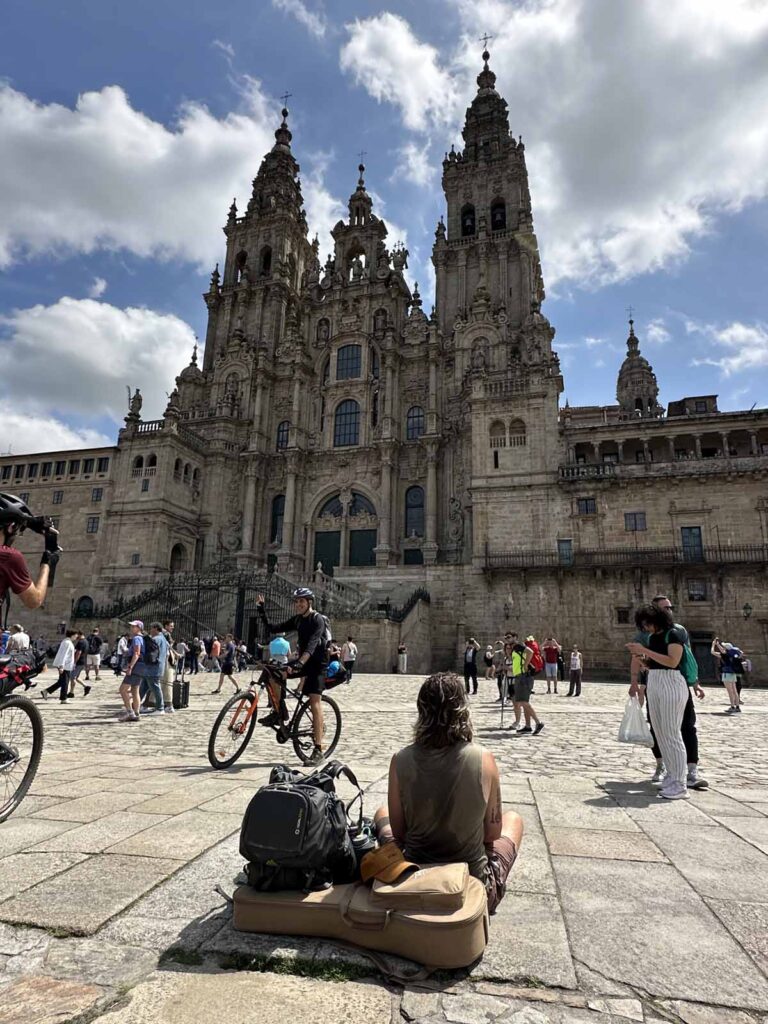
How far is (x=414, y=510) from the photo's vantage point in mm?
37094

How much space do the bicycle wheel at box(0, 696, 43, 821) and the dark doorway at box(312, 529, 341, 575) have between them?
3266 centimetres

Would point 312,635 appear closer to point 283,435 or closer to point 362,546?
point 362,546

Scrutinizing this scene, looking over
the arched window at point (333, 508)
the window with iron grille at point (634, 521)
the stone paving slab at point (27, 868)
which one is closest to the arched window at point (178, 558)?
the arched window at point (333, 508)

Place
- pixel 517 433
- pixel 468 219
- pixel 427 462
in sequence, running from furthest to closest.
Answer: pixel 468 219 → pixel 427 462 → pixel 517 433

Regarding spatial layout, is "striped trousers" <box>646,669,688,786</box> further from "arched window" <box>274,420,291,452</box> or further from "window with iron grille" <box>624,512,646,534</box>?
"arched window" <box>274,420,291,452</box>

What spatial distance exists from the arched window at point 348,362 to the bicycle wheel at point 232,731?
119ft

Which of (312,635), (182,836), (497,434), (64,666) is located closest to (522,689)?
(312,635)

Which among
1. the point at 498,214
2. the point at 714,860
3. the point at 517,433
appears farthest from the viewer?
the point at 498,214

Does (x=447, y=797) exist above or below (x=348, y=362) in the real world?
below

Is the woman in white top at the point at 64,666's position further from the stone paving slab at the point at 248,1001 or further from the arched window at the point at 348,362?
the arched window at the point at 348,362

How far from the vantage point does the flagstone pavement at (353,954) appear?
6.82ft

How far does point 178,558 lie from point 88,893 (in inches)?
1423

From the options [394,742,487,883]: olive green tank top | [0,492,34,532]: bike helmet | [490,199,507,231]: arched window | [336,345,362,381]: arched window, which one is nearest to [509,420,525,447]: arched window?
[336,345,362,381]: arched window

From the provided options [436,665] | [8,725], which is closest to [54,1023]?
[8,725]
